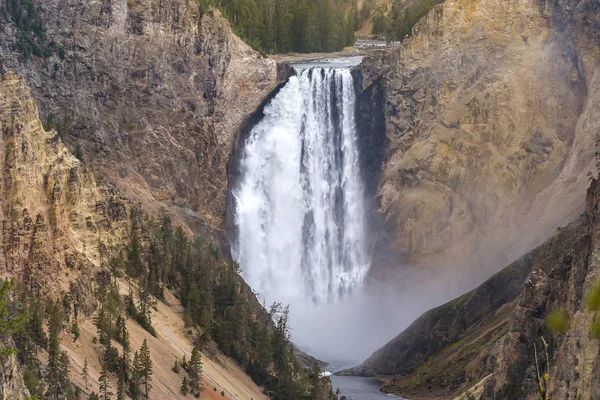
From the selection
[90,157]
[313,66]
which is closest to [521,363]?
[90,157]

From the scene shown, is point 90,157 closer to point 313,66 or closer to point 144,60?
point 144,60

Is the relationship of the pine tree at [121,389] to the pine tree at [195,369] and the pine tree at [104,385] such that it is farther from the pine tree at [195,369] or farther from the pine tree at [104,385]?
the pine tree at [195,369]

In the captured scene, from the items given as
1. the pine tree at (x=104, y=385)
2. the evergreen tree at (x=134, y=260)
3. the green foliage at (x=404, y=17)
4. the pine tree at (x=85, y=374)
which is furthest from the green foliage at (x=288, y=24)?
the pine tree at (x=85, y=374)

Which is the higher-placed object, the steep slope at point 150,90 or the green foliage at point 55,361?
the steep slope at point 150,90

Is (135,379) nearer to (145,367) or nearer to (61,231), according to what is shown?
(145,367)

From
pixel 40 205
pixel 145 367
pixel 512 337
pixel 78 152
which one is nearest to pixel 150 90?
pixel 78 152

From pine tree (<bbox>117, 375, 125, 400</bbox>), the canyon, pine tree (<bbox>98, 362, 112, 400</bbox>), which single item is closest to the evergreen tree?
the canyon
